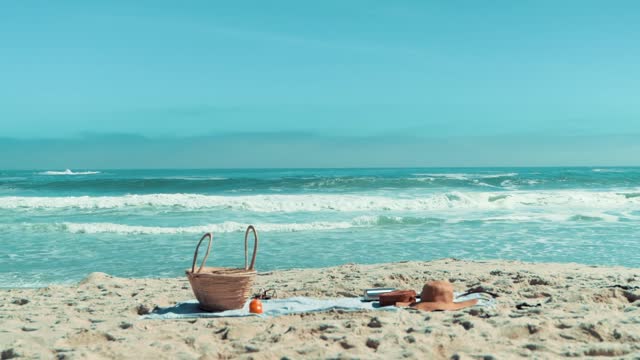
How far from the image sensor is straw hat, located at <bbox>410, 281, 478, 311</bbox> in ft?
17.8

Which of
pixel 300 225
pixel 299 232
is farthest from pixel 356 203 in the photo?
pixel 299 232

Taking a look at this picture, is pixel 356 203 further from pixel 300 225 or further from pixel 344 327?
pixel 344 327

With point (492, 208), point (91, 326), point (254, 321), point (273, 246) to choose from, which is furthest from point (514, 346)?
point (492, 208)

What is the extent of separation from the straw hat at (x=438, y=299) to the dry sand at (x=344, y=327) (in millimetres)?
189

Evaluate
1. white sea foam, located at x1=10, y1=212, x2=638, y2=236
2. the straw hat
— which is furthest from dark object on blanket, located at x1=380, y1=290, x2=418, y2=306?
white sea foam, located at x1=10, y1=212, x2=638, y2=236

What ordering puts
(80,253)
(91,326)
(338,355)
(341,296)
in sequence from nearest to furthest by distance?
(338,355) < (91,326) < (341,296) < (80,253)

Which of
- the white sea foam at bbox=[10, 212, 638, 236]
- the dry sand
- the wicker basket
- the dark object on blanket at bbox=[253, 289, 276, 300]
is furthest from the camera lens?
the white sea foam at bbox=[10, 212, 638, 236]

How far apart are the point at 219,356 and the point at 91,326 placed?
5.03ft

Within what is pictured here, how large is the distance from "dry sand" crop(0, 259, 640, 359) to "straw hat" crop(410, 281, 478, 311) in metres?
0.19

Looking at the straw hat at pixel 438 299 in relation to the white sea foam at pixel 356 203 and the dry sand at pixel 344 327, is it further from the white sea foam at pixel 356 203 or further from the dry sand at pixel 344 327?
the white sea foam at pixel 356 203

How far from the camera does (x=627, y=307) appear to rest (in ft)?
17.6

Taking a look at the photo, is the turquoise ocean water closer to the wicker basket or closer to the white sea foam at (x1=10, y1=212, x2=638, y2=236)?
the white sea foam at (x1=10, y1=212, x2=638, y2=236)

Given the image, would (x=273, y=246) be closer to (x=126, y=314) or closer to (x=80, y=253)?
(x=80, y=253)

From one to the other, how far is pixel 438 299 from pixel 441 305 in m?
0.10
